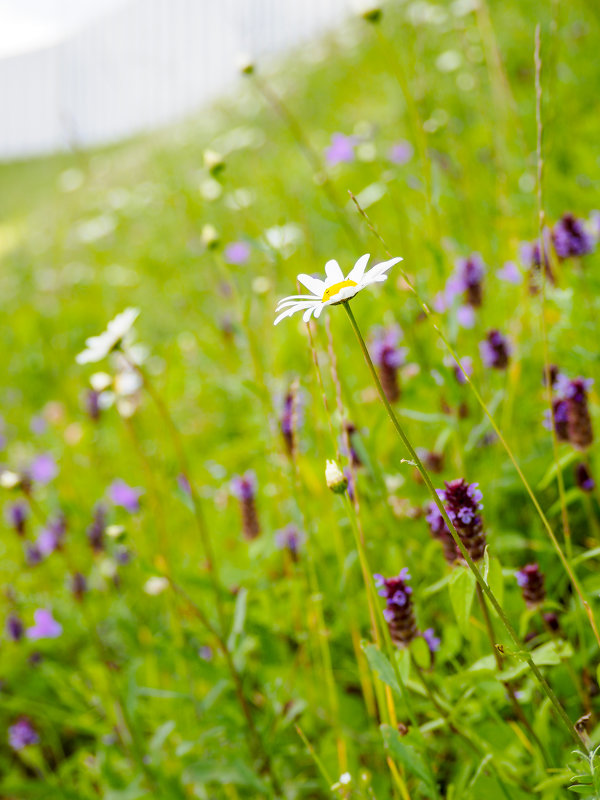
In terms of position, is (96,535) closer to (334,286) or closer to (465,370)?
(465,370)

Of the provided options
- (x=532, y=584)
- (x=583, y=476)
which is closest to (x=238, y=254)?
(x=583, y=476)

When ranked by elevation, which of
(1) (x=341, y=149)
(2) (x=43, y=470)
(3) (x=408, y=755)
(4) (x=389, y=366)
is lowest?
(3) (x=408, y=755)

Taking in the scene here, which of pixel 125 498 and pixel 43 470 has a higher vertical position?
pixel 43 470

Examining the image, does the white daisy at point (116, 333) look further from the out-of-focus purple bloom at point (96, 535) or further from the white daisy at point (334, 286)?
the out-of-focus purple bloom at point (96, 535)

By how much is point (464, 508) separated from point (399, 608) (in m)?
0.16

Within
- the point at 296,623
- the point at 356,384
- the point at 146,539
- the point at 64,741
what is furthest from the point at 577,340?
the point at 64,741

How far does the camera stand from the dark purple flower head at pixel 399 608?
78cm

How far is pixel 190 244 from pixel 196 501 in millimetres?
2538

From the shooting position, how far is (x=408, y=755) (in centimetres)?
71

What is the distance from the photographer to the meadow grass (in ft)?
2.73

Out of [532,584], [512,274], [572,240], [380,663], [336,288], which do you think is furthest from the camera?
[512,274]

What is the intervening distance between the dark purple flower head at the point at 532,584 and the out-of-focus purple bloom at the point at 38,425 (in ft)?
7.20

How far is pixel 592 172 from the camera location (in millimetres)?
1906

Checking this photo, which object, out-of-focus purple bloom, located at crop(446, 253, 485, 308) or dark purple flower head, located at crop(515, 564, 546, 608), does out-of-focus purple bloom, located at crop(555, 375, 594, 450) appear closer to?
dark purple flower head, located at crop(515, 564, 546, 608)
